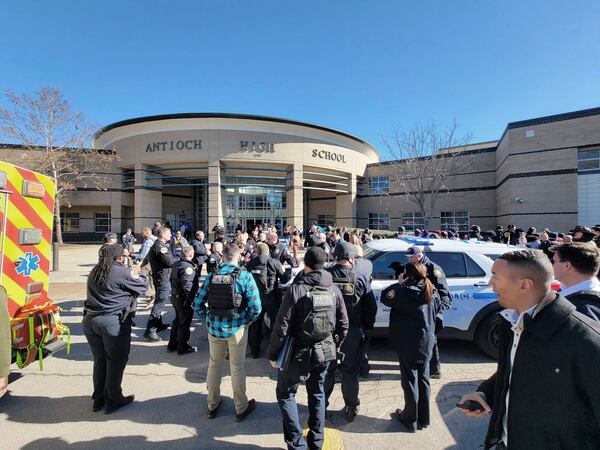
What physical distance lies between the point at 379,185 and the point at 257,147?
14.1 metres

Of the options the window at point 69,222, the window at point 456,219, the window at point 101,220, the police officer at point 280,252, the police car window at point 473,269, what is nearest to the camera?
the police car window at point 473,269

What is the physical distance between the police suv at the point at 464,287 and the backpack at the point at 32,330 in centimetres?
418

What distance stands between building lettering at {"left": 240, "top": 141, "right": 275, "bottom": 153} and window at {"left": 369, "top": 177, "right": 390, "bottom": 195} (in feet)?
→ 40.0

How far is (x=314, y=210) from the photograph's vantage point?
36.2m

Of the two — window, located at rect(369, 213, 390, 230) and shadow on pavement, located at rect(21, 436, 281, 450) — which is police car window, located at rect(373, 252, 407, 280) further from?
window, located at rect(369, 213, 390, 230)

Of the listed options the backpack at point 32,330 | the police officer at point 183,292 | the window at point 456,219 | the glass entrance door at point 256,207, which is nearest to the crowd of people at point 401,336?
the backpack at point 32,330

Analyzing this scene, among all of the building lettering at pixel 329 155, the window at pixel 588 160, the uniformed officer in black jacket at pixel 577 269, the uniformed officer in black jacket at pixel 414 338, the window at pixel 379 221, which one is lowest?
the uniformed officer in black jacket at pixel 414 338

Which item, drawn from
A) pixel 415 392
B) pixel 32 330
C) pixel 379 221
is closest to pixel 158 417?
pixel 32 330

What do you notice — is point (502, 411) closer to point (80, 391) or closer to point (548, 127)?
point (80, 391)

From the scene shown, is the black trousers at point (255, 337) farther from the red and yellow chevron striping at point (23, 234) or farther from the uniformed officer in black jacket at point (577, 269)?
the uniformed officer in black jacket at point (577, 269)

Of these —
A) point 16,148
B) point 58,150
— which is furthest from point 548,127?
point 16,148

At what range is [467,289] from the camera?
4.44m

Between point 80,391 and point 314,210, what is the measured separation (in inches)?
1306

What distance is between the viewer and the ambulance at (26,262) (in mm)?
3137
